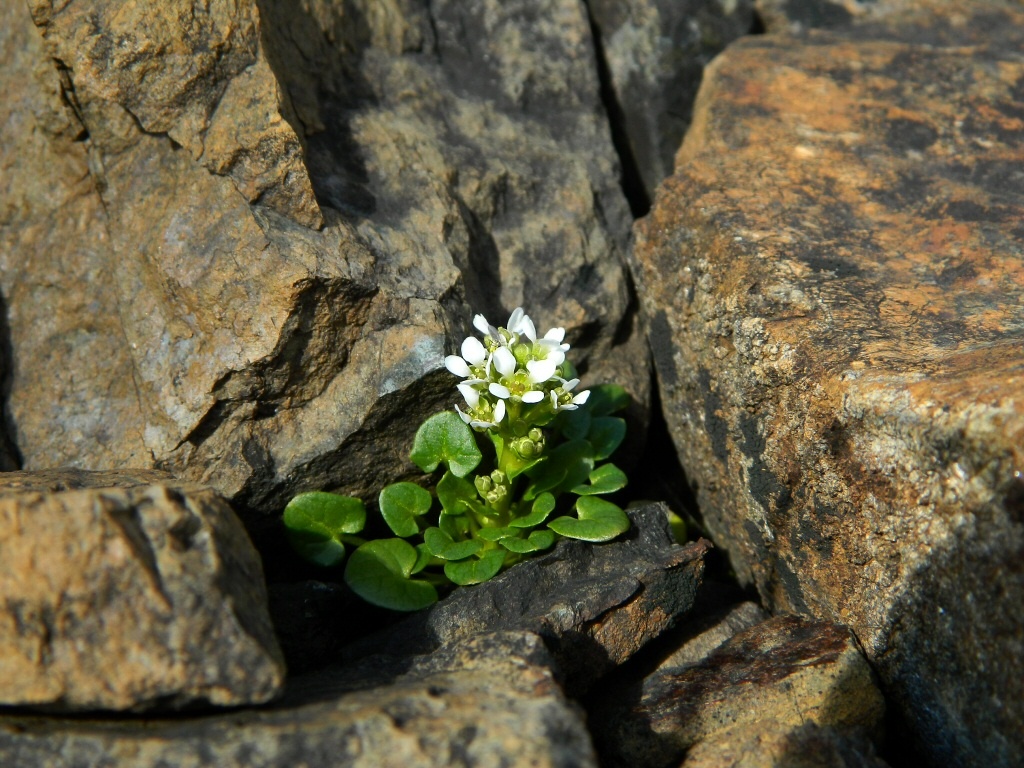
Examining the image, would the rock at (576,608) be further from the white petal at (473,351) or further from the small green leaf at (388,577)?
the white petal at (473,351)

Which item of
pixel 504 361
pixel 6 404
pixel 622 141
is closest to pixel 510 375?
pixel 504 361

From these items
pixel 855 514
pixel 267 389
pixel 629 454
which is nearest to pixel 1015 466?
pixel 855 514

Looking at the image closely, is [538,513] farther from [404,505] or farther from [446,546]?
[404,505]

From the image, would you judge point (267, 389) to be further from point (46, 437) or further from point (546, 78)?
point (546, 78)

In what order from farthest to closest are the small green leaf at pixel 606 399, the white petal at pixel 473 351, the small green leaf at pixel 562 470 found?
the small green leaf at pixel 606 399
the small green leaf at pixel 562 470
the white petal at pixel 473 351

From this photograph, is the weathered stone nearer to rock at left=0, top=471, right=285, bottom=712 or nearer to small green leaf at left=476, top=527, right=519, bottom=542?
small green leaf at left=476, top=527, right=519, bottom=542

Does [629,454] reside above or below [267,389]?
below

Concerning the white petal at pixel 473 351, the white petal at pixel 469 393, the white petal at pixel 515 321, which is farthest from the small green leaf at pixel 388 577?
the white petal at pixel 515 321
